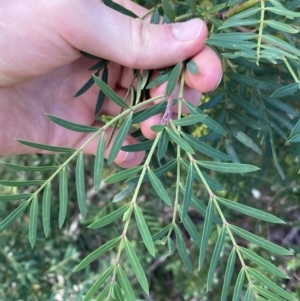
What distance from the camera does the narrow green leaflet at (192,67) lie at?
682 mm

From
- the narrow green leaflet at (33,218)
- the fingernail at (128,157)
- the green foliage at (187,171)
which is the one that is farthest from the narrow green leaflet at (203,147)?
the fingernail at (128,157)

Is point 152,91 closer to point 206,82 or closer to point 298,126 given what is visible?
point 206,82

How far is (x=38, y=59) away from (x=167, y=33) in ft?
0.83

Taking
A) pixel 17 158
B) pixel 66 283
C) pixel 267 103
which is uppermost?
pixel 267 103

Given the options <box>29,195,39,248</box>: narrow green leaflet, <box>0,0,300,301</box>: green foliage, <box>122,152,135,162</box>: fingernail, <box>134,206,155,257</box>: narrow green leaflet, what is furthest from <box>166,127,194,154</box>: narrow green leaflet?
<box>122,152,135,162</box>: fingernail

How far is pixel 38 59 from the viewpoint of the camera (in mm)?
819

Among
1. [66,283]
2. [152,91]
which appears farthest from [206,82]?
[66,283]

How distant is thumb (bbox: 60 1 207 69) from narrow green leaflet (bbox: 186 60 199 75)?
0.10 ft

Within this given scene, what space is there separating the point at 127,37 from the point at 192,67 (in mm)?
147

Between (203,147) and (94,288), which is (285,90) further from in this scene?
(94,288)

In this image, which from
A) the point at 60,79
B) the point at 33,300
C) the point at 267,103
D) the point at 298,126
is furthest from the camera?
the point at 33,300

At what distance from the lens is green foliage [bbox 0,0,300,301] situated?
1.83 ft

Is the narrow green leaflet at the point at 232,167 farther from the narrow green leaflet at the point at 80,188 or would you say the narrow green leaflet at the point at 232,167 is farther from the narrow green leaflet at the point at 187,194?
the narrow green leaflet at the point at 80,188

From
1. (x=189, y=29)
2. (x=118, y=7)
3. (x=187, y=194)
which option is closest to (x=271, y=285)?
(x=187, y=194)
